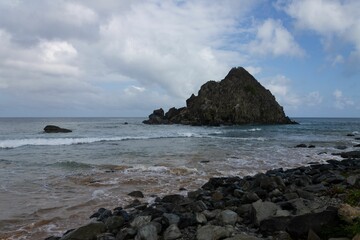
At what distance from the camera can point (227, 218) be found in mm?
7859

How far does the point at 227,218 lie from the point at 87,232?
3.37 metres

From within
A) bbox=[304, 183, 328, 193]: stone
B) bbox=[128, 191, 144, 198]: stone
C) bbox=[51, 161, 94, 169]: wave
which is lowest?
bbox=[51, 161, 94, 169]: wave

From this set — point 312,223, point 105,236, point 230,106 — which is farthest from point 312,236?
point 230,106

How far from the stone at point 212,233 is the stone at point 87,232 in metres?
2.64

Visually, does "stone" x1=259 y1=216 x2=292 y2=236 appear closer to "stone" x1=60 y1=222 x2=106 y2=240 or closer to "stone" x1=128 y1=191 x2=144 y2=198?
"stone" x1=60 y1=222 x2=106 y2=240

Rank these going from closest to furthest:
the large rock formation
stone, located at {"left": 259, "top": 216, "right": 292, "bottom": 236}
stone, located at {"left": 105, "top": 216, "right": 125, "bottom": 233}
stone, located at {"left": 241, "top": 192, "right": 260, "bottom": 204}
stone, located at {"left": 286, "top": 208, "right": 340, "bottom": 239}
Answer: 1. stone, located at {"left": 286, "top": 208, "right": 340, "bottom": 239}
2. stone, located at {"left": 259, "top": 216, "right": 292, "bottom": 236}
3. stone, located at {"left": 105, "top": 216, "right": 125, "bottom": 233}
4. stone, located at {"left": 241, "top": 192, "right": 260, "bottom": 204}
5. the large rock formation

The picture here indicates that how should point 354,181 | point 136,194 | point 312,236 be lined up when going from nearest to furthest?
point 312,236, point 354,181, point 136,194

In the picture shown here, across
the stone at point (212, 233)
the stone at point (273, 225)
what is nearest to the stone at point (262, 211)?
the stone at point (273, 225)

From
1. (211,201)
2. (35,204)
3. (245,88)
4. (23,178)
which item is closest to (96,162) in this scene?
(23,178)

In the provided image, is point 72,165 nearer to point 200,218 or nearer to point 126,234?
point 126,234

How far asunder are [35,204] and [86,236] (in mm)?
4852

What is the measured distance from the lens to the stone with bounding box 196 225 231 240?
6.68 m

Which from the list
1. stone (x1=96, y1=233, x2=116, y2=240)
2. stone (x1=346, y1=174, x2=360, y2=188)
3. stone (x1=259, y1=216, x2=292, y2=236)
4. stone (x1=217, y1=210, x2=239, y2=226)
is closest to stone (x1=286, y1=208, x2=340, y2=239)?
stone (x1=259, y1=216, x2=292, y2=236)

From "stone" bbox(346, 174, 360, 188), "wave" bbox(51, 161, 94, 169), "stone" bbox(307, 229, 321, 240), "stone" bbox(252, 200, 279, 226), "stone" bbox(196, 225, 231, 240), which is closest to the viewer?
"stone" bbox(307, 229, 321, 240)
